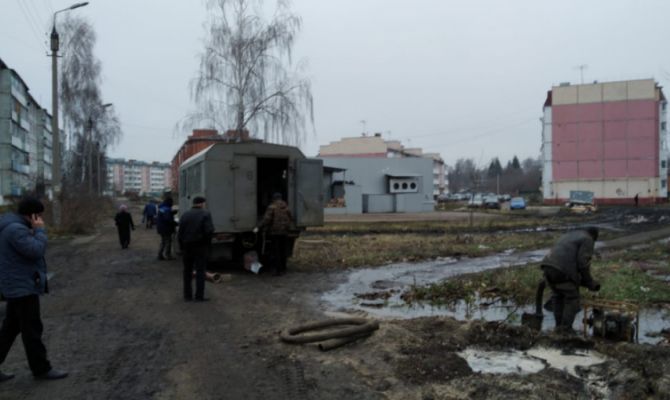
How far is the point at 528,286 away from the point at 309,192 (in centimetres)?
556

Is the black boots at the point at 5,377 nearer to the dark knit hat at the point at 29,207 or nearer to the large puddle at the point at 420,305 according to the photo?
the dark knit hat at the point at 29,207

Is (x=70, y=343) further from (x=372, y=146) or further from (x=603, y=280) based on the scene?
(x=372, y=146)

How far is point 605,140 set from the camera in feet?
219

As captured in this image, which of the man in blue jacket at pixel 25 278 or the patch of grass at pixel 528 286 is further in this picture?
the patch of grass at pixel 528 286

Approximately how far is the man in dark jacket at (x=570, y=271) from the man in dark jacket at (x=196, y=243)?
A: 540cm

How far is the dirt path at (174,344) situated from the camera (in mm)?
4984

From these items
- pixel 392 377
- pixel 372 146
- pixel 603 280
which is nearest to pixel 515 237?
pixel 603 280

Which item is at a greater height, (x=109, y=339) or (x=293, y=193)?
(x=293, y=193)

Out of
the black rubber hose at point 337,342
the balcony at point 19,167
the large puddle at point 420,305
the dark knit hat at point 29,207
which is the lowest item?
the large puddle at point 420,305

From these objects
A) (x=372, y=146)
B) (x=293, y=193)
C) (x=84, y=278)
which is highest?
(x=372, y=146)

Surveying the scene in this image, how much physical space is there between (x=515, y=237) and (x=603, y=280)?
11.2 meters

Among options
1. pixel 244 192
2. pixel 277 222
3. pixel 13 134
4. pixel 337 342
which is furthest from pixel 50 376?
pixel 13 134

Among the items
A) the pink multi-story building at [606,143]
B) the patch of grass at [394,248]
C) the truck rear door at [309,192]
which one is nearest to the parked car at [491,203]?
the pink multi-story building at [606,143]

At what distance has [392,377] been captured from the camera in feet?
17.0
